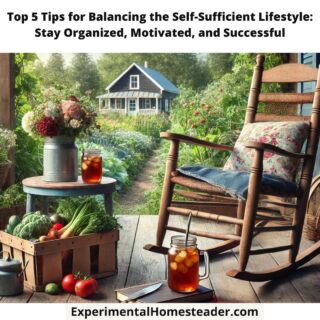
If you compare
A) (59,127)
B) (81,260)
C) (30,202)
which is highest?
(59,127)

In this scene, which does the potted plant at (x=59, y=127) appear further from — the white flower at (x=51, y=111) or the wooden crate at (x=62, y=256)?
the wooden crate at (x=62, y=256)

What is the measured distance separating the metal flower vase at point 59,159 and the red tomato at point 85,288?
706mm

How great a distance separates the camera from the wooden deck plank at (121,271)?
7.59 feet

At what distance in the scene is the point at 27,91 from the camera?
4.16 meters

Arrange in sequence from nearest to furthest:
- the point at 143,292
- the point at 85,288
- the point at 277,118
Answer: the point at 143,292 → the point at 85,288 → the point at 277,118

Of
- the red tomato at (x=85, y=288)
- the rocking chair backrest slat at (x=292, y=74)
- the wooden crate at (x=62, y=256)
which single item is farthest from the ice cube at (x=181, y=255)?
the rocking chair backrest slat at (x=292, y=74)

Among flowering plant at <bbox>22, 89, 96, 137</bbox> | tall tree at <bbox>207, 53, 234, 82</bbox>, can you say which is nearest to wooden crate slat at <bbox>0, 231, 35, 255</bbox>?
flowering plant at <bbox>22, 89, 96, 137</bbox>

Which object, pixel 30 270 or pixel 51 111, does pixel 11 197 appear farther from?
pixel 30 270

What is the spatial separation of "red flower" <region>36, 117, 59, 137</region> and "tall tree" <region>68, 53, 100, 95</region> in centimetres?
191

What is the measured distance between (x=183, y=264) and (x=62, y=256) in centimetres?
58

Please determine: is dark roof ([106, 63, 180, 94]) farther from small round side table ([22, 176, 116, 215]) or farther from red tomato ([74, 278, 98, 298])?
red tomato ([74, 278, 98, 298])

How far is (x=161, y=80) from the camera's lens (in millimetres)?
4691

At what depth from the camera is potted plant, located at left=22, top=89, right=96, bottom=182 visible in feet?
9.13

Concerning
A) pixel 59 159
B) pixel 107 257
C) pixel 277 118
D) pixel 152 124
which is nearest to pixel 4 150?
pixel 59 159
